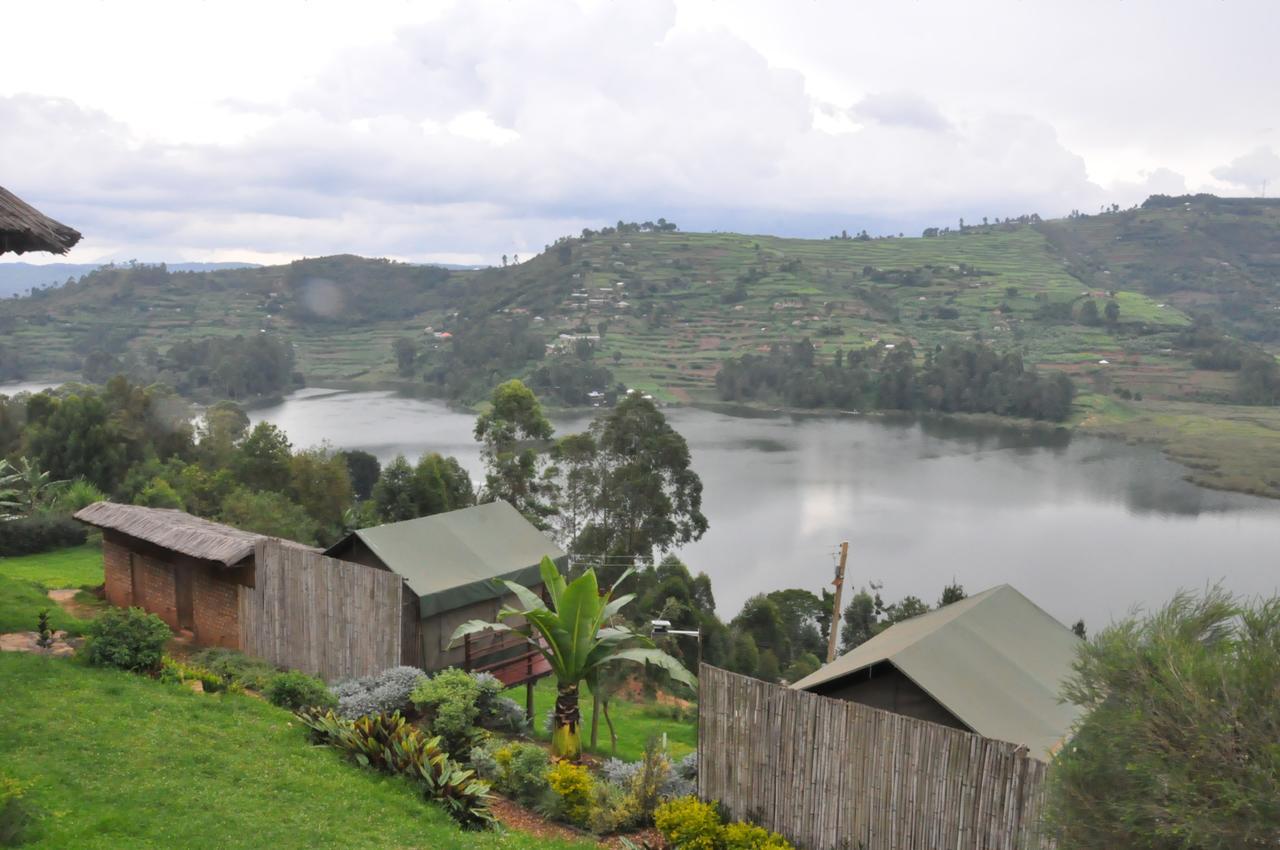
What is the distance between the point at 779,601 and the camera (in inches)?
1052

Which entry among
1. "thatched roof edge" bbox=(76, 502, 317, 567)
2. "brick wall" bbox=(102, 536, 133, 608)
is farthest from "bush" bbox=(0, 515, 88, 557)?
"thatched roof edge" bbox=(76, 502, 317, 567)

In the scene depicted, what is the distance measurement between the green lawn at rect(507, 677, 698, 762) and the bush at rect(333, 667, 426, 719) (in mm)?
1408

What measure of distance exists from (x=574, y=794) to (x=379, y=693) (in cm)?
226

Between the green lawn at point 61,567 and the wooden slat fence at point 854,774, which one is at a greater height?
the wooden slat fence at point 854,774

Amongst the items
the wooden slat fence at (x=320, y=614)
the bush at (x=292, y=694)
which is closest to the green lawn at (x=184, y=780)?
the bush at (x=292, y=694)

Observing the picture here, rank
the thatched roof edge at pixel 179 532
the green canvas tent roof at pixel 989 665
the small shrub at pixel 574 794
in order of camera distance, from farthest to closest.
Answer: the thatched roof edge at pixel 179 532 < the green canvas tent roof at pixel 989 665 < the small shrub at pixel 574 794

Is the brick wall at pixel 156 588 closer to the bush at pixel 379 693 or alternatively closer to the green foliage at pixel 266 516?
the bush at pixel 379 693

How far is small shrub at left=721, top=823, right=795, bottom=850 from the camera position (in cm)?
614

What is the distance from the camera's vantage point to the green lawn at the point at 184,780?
17.3 feet

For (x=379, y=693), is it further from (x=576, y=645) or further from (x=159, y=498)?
(x=159, y=498)

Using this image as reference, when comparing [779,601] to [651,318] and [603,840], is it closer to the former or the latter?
[603,840]

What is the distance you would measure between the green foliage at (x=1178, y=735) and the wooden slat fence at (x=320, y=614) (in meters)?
6.53

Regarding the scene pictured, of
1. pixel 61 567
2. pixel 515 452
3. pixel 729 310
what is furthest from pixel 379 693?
pixel 729 310

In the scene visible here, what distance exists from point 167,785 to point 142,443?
73.4ft
